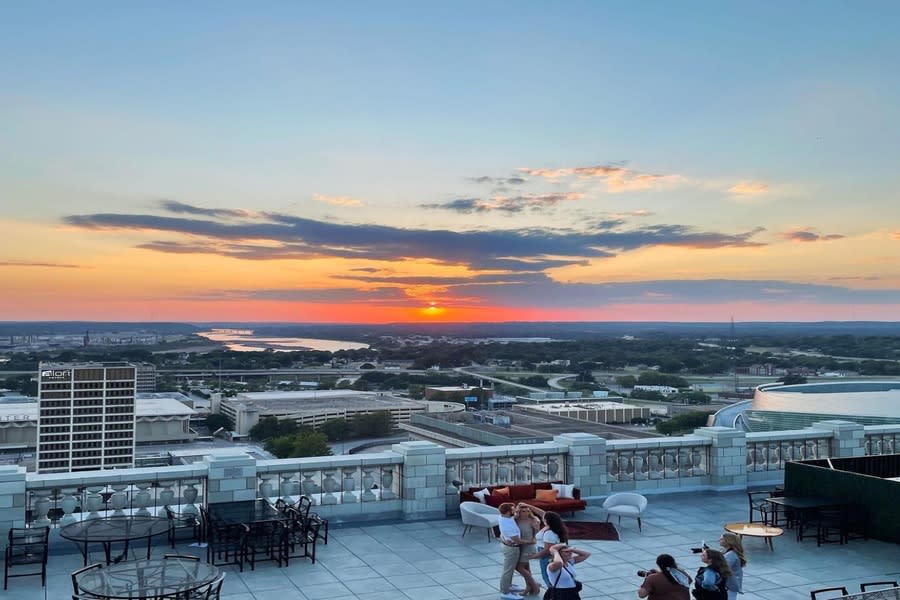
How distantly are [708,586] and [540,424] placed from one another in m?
91.8

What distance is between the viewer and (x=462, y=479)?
15195 millimetres

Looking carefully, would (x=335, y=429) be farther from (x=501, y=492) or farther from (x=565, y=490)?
(x=501, y=492)

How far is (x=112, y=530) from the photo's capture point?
1086cm

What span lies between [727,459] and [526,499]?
553 centimetres

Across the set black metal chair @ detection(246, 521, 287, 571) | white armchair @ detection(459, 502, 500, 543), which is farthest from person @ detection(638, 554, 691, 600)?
black metal chair @ detection(246, 521, 287, 571)

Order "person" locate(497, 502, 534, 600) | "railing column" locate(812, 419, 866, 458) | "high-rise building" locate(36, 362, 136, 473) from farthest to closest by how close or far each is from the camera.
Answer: "high-rise building" locate(36, 362, 136, 473)
"railing column" locate(812, 419, 866, 458)
"person" locate(497, 502, 534, 600)

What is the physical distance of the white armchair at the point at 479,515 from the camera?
43.1 feet

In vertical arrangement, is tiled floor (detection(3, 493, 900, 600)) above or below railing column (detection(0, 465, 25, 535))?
below

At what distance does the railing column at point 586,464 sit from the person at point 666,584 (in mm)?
7674

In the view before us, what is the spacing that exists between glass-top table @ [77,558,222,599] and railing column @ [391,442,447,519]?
566cm

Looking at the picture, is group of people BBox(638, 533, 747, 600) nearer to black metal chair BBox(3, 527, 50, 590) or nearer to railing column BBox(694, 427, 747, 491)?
black metal chair BBox(3, 527, 50, 590)

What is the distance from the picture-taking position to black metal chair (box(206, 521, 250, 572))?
449 inches

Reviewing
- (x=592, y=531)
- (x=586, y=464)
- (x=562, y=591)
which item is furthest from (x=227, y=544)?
(x=586, y=464)

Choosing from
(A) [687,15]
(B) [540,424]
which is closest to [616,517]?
(A) [687,15]
